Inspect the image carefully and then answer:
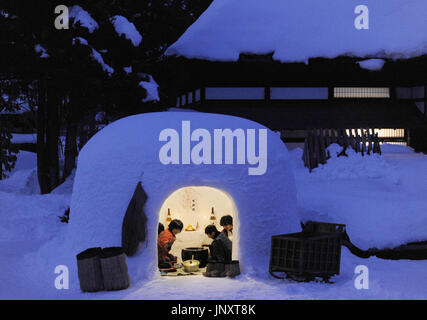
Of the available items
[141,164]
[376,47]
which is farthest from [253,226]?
[376,47]

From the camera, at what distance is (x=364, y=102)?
18.5 m

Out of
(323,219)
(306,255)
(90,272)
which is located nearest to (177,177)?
(90,272)

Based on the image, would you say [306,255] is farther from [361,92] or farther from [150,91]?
[361,92]

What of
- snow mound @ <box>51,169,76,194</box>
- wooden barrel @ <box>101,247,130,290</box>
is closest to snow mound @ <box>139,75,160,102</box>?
snow mound @ <box>51,169,76,194</box>

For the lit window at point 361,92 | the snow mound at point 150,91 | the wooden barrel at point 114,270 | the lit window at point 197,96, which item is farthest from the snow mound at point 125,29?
the wooden barrel at point 114,270

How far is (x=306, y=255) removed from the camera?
7973 mm

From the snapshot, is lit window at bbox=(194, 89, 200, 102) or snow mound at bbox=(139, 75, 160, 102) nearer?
snow mound at bbox=(139, 75, 160, 102)

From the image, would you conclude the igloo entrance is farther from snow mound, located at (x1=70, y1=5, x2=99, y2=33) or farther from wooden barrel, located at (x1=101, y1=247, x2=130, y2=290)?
snow mound, located at (x1=70, y1=5, x2=99, y2=33)

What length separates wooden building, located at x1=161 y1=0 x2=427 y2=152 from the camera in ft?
55.9

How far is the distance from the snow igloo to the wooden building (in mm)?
8187

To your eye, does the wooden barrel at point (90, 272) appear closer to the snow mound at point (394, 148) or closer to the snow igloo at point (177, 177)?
the snow igloo at point (177, 177)

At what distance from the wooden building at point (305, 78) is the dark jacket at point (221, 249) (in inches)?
355

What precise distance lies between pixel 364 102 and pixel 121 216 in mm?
12685

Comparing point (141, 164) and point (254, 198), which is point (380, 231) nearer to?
point (254, 198)
